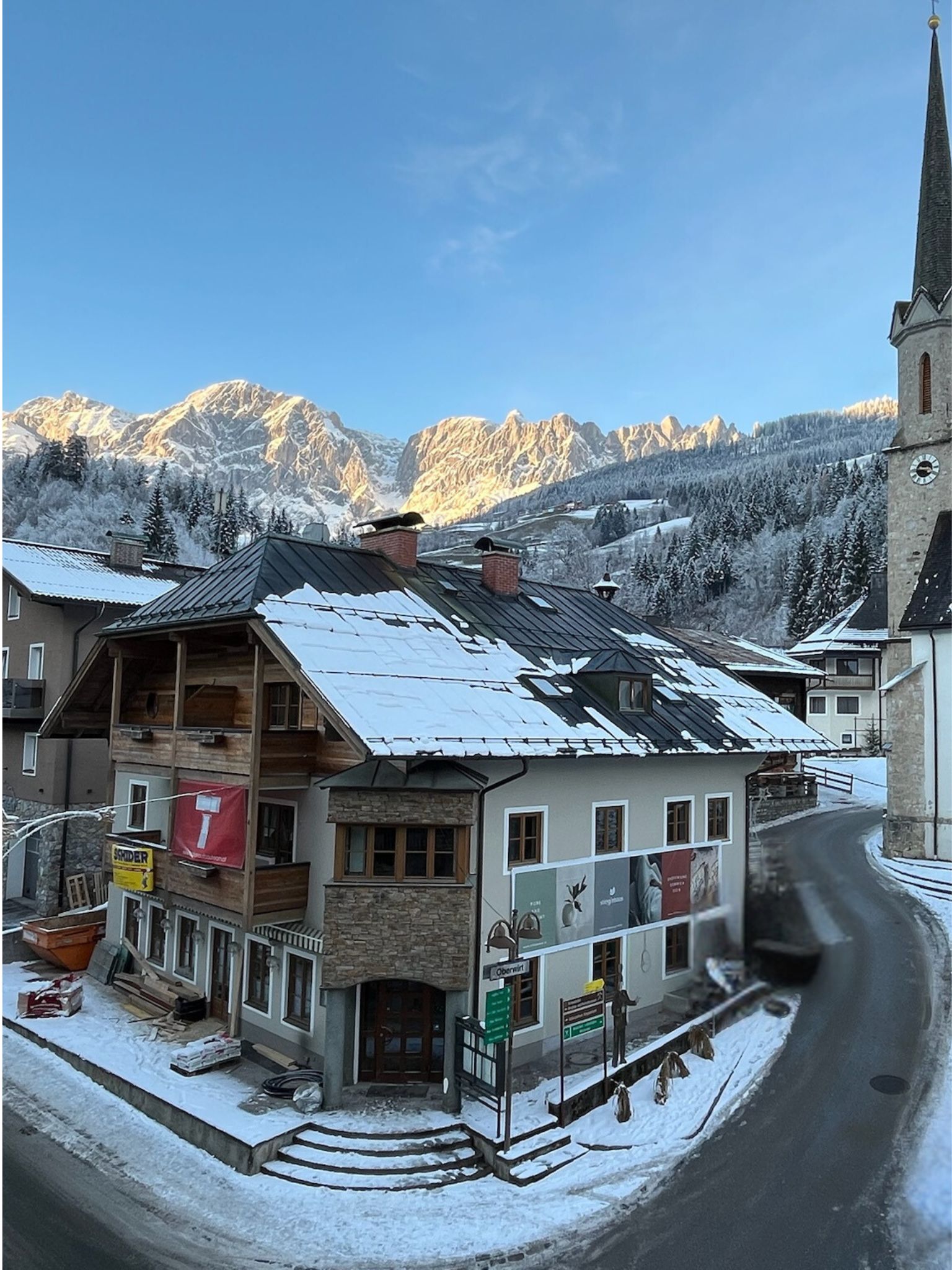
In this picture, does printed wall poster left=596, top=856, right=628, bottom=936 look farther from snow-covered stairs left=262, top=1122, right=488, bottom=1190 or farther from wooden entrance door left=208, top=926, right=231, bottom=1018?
wooden entrance door left=208, top=926, right=231, bottom=1018

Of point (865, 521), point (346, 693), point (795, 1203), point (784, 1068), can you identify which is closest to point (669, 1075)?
point (784, 1068)

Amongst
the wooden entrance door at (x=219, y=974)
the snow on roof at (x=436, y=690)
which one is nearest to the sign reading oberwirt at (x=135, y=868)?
the wooden entrance door at (x=219, y=974)

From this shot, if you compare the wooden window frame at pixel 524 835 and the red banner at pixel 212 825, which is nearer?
the red banner at pixel 212 825

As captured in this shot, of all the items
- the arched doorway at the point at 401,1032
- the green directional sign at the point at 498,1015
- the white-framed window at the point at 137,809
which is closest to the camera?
the green directional sign at the point at 498,1015

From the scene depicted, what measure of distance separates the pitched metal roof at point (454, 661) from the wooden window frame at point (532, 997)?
4.38 meters

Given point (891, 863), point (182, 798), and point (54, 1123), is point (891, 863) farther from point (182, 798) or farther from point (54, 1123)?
point (54, 1123)

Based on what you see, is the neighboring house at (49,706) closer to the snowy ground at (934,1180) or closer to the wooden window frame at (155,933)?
the wooden window frame at (155,933)

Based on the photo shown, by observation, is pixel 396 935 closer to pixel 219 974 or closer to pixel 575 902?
pixel 575 902

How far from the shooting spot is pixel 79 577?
29.9 m

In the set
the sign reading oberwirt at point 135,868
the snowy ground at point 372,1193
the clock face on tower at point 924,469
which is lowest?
the snowy ground at point 372,1193

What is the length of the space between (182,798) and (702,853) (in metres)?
11.9

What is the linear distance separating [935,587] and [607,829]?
20973 mm

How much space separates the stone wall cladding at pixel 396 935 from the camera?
1475 cm

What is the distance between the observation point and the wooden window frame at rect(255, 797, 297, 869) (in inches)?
680
